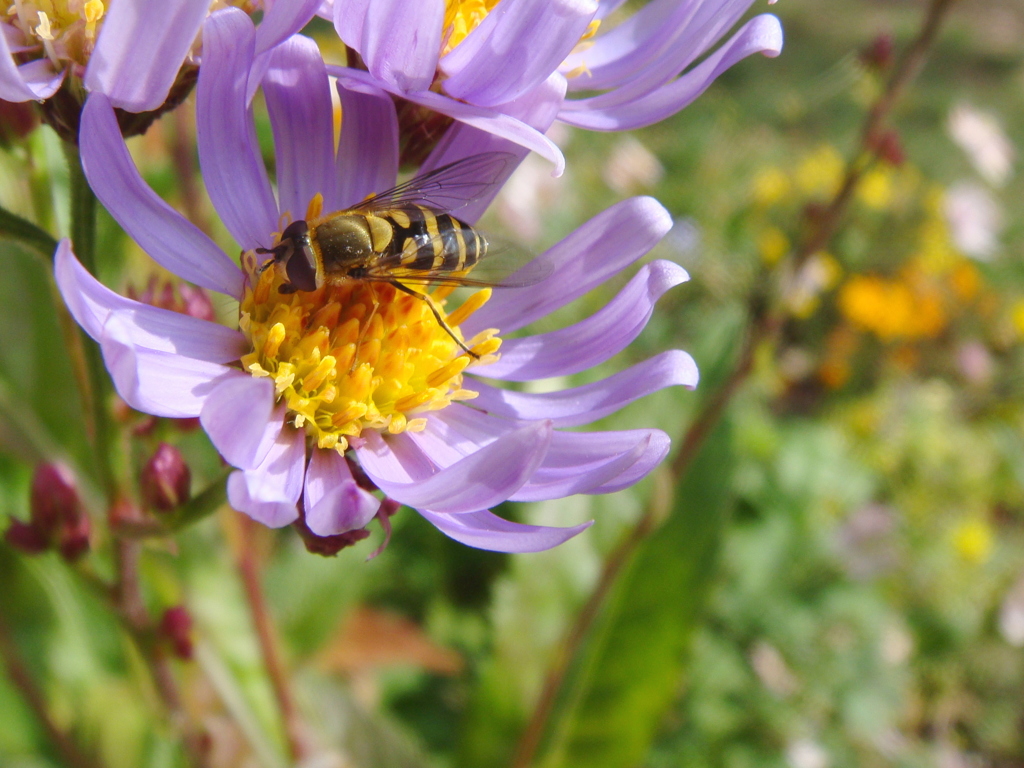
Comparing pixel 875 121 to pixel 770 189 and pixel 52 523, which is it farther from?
pixel 770 189

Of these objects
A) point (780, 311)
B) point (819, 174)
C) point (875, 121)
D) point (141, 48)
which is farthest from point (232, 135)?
point (819, 174)

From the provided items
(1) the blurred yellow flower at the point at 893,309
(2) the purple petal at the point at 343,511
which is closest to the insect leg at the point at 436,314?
(2) the purple petal at the point at 343,511

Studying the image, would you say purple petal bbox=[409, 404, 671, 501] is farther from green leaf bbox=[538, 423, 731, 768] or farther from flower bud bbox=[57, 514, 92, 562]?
green leaf bbox=[538, 423, 731, 768]

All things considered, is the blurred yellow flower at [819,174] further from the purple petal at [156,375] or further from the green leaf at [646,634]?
the purple petal at [156,375]

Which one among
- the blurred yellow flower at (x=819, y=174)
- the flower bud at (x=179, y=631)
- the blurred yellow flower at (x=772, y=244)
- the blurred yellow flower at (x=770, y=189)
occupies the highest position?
the blurred yellow flower at (x=819, y=174)

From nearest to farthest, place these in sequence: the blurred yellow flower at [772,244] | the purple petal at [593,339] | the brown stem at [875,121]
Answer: the purple petal at [593,339], the brown stem at [875,121], the blurred yellow flower at [772,244]

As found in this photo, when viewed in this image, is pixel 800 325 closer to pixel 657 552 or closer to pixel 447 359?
pixel 657 552
